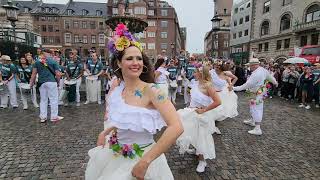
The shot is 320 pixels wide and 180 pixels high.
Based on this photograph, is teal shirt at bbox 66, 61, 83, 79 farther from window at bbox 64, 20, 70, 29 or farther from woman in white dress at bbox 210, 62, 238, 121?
window at bbox 64, 20, 70, 29

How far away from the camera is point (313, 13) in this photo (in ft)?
106

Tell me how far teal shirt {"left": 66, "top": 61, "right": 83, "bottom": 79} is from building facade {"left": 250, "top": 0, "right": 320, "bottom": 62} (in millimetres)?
27510

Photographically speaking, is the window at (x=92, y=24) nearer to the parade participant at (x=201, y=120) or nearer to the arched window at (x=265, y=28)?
the arched window at (x=265, y=28)

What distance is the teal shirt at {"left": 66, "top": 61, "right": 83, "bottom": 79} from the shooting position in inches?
384

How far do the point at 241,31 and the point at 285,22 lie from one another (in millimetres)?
13939

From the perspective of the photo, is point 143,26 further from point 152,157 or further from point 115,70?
point 152,157

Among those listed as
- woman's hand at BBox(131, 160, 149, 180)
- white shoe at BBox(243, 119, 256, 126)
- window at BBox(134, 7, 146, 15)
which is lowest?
white shoe at BBox(243, 119, 256, 126)

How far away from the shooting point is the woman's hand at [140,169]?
1.78 m

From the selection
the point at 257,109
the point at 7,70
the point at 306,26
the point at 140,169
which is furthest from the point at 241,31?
the point at 140,169

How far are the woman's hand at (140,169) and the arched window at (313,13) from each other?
37.8 metres

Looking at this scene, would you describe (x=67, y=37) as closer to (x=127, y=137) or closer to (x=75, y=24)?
(x=75, y=24)

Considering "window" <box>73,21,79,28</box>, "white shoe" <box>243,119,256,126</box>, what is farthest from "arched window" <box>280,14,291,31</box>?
"window" <box>73,21,79,28</box>

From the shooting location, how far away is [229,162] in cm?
476

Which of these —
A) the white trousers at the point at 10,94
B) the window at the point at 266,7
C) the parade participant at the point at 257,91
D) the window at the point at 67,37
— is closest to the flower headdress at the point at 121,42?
the parade participant at the point at 257,91
